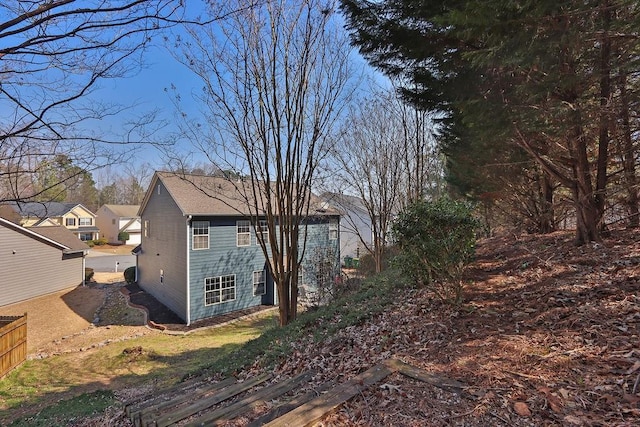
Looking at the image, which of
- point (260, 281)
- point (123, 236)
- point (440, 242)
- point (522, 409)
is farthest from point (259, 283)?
point (123, 236)

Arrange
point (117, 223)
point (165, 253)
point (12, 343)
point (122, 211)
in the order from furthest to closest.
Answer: point (122, 211)
point (117, 223)
point (165, 253)
point (12, 343)

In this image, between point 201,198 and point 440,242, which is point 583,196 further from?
point 201,198

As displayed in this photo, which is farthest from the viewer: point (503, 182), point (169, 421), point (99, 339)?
point (99, 339)

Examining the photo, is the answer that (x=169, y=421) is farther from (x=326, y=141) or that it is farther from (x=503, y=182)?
(x=503, y=182)

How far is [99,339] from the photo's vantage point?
36.8ft

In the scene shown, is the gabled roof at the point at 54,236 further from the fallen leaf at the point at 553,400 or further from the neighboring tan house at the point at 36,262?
the fallen leaf at the point at 553,400

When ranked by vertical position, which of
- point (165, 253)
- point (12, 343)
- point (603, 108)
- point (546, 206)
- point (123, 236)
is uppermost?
point (603, 108)

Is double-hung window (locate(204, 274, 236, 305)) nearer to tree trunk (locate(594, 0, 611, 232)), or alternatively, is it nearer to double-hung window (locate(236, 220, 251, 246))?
double-hung window (locate(236, 220, 251, 246))

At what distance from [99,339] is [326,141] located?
1078 cm

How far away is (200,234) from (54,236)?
10.8 metres

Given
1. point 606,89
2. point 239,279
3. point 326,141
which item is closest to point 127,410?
point 326,141

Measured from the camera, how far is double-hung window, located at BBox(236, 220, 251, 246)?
1501 centimetres

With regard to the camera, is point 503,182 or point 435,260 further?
point 503,182

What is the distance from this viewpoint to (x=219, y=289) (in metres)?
14.2
